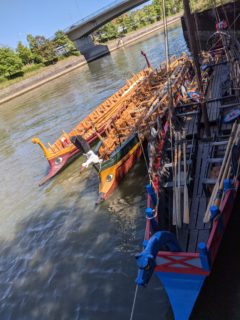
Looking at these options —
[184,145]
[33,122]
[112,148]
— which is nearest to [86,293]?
[184,145]

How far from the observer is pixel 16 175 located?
1998 cm

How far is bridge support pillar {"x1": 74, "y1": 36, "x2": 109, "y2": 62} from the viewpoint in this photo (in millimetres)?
78188

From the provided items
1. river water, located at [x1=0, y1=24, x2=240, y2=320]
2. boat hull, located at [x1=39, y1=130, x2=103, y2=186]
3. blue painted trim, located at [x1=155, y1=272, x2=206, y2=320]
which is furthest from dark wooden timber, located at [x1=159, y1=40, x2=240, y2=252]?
boat hull, located at [x1=39, y1=130, x2=103, y2=186]

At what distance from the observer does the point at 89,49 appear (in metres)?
78.7

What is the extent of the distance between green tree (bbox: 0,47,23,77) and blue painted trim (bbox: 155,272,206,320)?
239ft

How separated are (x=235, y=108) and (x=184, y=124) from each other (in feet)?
7.27

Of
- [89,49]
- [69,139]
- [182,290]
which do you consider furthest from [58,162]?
[89,49]

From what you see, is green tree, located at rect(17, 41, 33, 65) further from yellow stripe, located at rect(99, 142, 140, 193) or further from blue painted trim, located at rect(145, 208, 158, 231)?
blue painted trim, located at rect(145, 208, 158, 231)

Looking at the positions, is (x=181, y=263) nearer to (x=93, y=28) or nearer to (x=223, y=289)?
(x=223, y=289)

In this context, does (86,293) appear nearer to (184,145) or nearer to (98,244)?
(98,244)

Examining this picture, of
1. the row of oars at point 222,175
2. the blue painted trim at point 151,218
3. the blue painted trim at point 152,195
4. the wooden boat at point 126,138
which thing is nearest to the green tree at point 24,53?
the wooden boat at point 126,138

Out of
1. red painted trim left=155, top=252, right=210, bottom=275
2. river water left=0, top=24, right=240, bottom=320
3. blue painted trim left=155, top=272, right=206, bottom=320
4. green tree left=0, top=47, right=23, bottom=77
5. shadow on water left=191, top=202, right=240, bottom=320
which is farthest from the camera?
green tree left=0, top=47, right=23, bottom=77

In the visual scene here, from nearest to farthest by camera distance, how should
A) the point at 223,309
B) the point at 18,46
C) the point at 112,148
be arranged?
the point at 223,309 < the point at 112,148 < the point at 18,46

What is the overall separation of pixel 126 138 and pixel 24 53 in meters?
72.4
